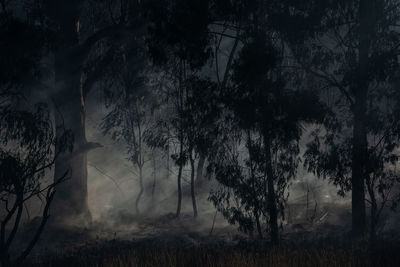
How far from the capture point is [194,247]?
8.84 metres

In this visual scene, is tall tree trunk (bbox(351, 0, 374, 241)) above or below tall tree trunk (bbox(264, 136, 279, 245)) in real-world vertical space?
above

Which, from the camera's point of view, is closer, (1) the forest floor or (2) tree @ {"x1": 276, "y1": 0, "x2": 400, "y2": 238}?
(1) the forest floor

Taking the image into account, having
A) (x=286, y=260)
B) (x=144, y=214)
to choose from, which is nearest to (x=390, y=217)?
(x=286, y=260)

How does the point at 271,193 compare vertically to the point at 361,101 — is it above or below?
below

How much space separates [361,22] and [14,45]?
8.08 meters

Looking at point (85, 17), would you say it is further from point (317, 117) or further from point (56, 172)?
point (317, 117)

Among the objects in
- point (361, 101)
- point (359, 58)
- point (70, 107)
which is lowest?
point (361, 101)

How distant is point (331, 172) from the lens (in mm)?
11055

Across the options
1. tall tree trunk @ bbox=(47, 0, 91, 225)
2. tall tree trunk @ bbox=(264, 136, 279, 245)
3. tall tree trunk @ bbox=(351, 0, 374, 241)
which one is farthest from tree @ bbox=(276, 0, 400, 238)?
tall tree trunk @ bbox=(47, 0, 91, 225)

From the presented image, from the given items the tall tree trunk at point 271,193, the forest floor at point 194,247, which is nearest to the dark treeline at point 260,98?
the tall tree trunk at point 271,193

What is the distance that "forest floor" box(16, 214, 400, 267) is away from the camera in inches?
256

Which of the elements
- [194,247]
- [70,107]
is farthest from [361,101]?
[70,107]

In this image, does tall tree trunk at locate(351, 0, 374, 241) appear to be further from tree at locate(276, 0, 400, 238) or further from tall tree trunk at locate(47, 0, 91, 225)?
tall tree trunk at locate(47, 0, 91, 225)

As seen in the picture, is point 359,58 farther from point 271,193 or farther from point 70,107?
point 70,107
